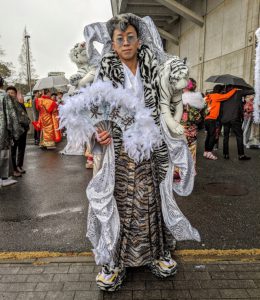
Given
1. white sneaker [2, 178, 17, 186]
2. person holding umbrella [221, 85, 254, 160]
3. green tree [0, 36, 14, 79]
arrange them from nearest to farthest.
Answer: white sneaker [2, 178, 17, 186]
person holding umbrella [221, 85, 254, 160]
green tree [0, 36, 14, 79]

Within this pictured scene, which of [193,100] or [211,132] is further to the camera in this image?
[211,132]

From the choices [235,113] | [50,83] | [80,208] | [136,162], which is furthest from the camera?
[50,83]

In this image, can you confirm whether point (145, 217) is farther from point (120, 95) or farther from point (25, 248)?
point (25, 248)

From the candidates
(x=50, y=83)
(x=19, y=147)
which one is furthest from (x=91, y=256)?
(x=50, y=83)

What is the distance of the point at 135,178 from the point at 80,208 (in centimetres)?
221

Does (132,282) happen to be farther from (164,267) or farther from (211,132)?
(211,132)

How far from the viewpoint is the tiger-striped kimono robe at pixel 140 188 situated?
2.17 metres

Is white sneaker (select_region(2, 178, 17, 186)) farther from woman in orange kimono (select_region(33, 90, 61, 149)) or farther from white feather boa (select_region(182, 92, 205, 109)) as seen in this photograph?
woman in orange kimono (select_region(33, 90, 61, 149))

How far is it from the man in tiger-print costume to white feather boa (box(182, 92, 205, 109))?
3.13 m

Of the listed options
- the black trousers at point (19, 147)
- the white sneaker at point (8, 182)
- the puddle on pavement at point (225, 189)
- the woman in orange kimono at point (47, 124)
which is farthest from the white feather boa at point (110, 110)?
the woman in orange kimono at point (47, 124)

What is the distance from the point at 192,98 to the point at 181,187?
327 centimetres

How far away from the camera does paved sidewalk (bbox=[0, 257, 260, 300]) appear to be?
89.2 inches

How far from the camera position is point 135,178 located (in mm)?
2250

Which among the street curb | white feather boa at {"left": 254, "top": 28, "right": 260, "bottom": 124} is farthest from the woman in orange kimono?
the street curb
